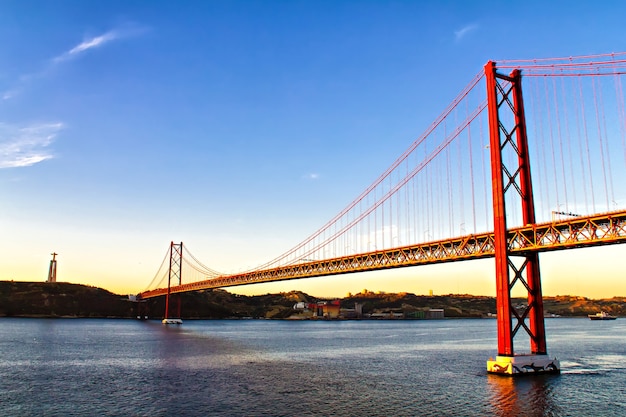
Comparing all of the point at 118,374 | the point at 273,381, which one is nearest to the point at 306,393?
the point at 273,381

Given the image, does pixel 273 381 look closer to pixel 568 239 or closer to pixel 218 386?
pixel 218 386

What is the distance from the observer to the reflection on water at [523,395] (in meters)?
26.0

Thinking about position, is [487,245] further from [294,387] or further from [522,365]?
[294,387]

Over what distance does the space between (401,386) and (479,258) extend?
11059 mm

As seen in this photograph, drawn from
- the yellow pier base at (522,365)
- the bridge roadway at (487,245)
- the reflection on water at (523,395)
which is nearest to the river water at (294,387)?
the reflection on water at (523,395)

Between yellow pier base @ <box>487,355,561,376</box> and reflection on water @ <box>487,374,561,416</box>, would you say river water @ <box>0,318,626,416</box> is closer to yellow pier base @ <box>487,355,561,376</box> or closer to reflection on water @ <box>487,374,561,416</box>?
reflection on water @ <box>487,374,561,416</box>

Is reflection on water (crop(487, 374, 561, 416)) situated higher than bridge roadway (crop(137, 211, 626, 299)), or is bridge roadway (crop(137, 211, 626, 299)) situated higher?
bridge roadway (crop(137, 211, 626, 299))

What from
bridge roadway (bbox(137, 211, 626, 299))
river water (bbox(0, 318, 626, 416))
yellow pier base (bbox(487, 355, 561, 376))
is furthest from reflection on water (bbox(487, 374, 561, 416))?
bridge roadway (bbox(137, 211, 626, 299))

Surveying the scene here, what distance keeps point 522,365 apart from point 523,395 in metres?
5.80

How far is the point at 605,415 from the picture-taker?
26.0m

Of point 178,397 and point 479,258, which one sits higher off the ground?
point 479,258

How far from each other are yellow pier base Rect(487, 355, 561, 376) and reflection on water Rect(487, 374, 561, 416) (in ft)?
1.17

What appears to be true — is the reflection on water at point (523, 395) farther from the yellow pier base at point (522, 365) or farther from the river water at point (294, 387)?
the yellow pier base at point (522, 365)

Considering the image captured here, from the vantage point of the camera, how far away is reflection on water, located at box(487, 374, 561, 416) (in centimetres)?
2600
